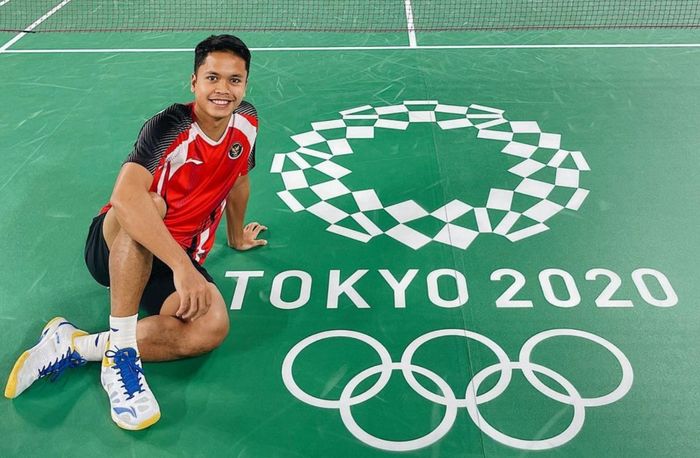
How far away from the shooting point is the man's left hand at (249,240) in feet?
14.0

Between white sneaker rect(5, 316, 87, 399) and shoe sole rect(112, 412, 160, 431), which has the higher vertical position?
white sneaker rect(5, 316, 87, 399)

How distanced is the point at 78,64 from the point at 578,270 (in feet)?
19.2

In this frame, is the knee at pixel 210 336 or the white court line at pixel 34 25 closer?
the knee at pixel 210 336

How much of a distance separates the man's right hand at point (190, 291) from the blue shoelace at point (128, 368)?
0.35 meters

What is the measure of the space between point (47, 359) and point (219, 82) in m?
1.60

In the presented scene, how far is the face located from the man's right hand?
0.79m

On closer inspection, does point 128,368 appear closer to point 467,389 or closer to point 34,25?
point 467,389

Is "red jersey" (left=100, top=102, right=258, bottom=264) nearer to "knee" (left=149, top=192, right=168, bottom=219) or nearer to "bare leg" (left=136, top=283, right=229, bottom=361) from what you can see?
"knee" (left=149, top=192, right=168, bottom=219)

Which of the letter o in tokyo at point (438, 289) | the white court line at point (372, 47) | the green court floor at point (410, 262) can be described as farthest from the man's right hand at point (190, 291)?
the white court line at point (372, 47)

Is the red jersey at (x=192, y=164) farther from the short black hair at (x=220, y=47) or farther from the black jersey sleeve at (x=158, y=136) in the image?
the short black hair at (x=220, y=47)

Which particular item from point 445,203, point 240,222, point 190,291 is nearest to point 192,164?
point 190,291

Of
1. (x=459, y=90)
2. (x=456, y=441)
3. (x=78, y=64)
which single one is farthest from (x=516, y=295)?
(x=78, y=64)

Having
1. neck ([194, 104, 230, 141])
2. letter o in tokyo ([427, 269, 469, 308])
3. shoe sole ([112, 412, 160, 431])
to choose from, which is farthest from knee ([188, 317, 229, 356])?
letter o in tokyo ([427, 269, 469, 308])

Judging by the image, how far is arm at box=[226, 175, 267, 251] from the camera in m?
3.93
